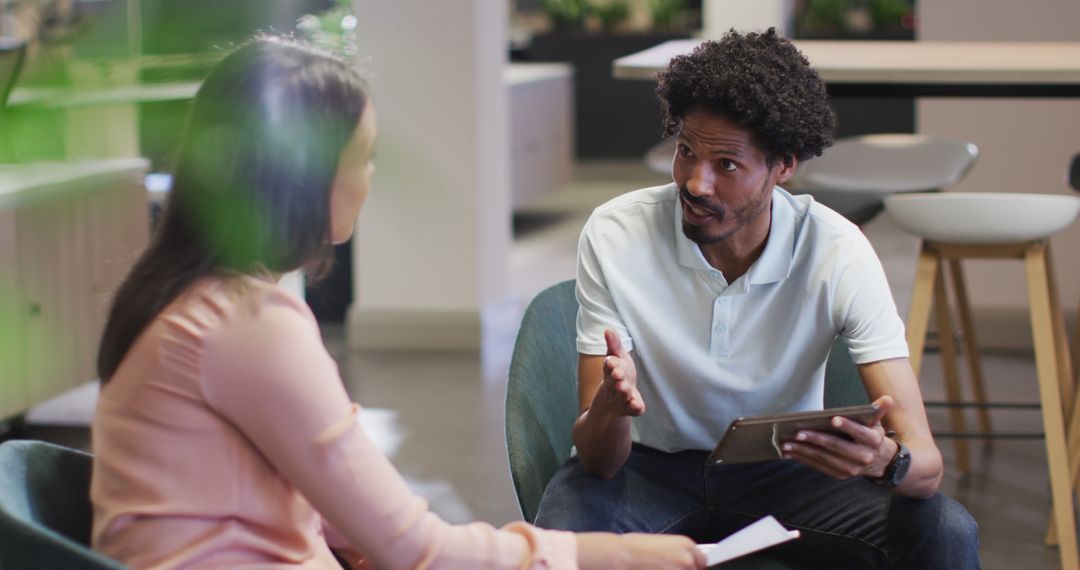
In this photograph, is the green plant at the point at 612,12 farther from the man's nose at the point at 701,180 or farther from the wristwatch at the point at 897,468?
the wristwatch at the point at 897,468

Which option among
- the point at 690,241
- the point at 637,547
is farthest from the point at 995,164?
the point at 637,547

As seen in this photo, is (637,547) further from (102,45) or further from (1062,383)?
(102,45)

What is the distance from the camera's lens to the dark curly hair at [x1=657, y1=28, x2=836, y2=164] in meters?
1.93

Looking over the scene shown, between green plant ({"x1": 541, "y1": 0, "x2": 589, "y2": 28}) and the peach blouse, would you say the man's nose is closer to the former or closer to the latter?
the peach blouse

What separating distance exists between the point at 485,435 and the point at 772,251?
84.2 inches

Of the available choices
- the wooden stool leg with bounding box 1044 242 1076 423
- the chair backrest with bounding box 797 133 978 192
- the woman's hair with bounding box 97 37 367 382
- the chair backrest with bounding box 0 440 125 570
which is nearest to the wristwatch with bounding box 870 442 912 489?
Answer: the woman's hair with bounding box 97 37 367 382

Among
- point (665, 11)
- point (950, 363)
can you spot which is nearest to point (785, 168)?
point (950, 363)

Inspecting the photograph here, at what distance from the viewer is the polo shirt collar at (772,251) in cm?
201

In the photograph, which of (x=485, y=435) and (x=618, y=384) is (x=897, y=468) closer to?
(x=618, y=384)

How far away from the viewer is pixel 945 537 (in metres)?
1.81

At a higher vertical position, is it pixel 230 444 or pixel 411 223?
pixel 230 444

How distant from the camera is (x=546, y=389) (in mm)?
2170

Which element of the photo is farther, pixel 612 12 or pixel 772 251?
pixel 612 12

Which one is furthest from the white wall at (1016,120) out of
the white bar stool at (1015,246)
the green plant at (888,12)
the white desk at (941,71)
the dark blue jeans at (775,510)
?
the green plant at (888,12)
